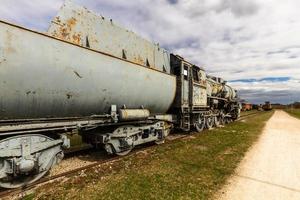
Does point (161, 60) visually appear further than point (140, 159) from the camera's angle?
Yes

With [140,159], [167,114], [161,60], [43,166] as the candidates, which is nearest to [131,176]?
[140,159]

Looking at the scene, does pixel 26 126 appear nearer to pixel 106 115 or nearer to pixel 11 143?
pixel 11 143

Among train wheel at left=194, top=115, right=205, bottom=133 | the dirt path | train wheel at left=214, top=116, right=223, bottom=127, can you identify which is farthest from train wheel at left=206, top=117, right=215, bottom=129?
the dirt path

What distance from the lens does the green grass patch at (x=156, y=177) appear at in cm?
541

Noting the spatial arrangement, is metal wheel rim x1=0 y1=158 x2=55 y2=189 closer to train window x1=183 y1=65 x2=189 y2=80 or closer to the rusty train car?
the rusty train car

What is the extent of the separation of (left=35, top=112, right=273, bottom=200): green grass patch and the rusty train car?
834 millimetres

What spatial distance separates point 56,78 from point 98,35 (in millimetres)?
2511

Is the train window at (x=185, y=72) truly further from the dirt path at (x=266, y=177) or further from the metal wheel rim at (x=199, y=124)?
the dirt path at (x=266, y=177)

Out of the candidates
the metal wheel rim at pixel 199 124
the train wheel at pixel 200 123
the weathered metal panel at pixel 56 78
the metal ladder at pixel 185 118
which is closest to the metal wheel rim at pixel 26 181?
the weathered metal panel at pixel 56 78

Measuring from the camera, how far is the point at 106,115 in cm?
761

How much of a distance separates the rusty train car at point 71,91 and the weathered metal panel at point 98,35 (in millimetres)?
28

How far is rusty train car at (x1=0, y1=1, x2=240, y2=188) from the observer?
519 cm

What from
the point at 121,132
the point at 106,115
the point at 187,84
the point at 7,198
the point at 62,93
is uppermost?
the point at 187,84

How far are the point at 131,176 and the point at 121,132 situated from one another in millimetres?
2120
